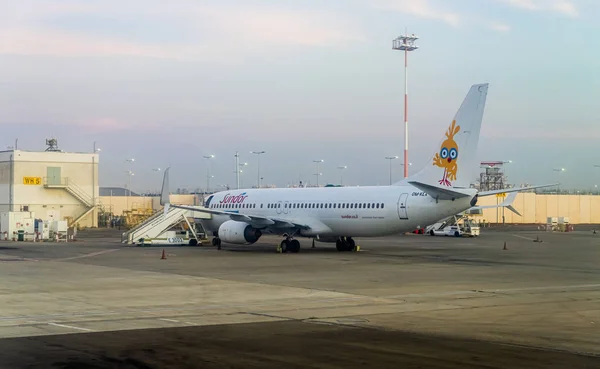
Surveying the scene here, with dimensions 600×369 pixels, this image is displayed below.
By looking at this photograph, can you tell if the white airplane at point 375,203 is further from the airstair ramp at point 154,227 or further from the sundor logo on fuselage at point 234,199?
the airstair ramp at point 154,227

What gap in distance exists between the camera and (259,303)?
727 inches

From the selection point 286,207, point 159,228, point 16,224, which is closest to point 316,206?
point 286,207

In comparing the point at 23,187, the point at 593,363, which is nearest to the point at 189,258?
the point at 593,363

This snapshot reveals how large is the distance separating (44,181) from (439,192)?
49.0 metres

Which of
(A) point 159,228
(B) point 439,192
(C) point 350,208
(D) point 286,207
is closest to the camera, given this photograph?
(B) point 439,192

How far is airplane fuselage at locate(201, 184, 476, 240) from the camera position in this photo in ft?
117

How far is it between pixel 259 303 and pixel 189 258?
1766 centimetres

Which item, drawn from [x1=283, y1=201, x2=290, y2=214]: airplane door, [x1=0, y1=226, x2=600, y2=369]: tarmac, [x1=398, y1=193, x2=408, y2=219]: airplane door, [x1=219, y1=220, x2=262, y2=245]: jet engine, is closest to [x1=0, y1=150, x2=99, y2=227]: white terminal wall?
[x1=219, y1=220, x2=262, y2=245]: jet engine

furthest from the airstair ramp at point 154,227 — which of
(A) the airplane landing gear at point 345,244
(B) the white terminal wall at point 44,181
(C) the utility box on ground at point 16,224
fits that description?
(B) the white terminal wall at point 44,181

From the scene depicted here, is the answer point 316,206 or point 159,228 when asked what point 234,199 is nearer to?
point 159,228

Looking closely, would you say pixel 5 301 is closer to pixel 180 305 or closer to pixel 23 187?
pixel 180 305

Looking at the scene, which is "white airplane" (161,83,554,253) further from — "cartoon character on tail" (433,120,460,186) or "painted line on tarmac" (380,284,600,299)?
"painted line on tarmac" (380,284,600,299)

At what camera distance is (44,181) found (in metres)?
72.4

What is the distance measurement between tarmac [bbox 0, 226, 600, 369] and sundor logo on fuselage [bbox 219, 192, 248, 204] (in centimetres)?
1431
